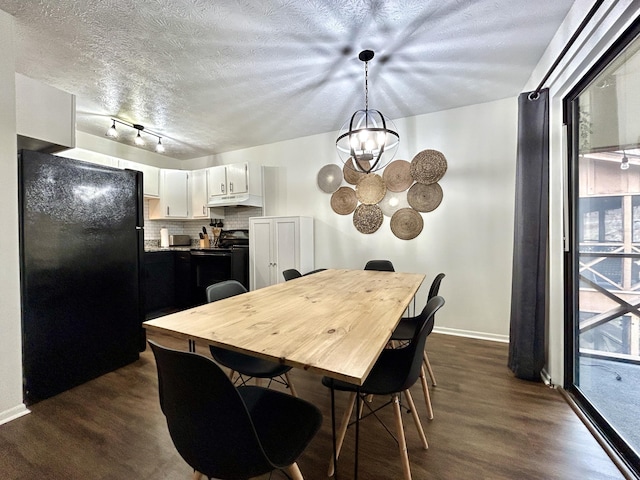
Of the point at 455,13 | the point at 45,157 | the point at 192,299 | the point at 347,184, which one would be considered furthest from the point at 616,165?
the point at 192,299

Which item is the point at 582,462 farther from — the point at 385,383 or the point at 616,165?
the point at 616,165

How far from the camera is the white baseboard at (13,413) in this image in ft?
5.65

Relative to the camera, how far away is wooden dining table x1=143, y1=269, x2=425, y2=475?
2.84 ft

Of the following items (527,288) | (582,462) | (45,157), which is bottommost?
(582,462)

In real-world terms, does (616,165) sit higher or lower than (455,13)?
lower

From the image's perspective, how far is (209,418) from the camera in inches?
31.7

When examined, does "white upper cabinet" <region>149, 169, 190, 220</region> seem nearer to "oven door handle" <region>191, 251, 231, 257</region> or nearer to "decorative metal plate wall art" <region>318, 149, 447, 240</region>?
"oven door handle" <region>191, 251, 231, 257</region>

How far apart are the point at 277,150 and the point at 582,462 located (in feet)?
14.2

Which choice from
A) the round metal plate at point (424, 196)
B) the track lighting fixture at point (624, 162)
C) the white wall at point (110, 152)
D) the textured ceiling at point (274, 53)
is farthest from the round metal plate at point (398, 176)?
the white wall at point (110, 152)

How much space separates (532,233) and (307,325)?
208 cm

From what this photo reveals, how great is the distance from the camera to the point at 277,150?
14.0ft

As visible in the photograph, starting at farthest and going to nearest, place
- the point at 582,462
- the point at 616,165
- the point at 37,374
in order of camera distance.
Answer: the point at 37,374 < the point at 616,165 < the point at 582,462

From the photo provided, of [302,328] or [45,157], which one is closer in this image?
[302,328]

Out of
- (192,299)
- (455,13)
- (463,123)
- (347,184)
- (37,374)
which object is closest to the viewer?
(455,13)
